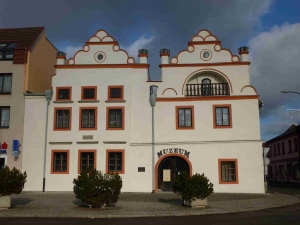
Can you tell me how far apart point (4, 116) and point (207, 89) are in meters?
16.1

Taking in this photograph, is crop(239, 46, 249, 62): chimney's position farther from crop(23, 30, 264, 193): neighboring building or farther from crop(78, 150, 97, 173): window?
crop(78, 150, 97, 173): window

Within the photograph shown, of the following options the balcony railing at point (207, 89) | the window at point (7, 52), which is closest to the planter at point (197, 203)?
the balcony railing at point (207, 89)

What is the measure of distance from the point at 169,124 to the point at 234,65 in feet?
22.4

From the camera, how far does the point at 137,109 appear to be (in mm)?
26391

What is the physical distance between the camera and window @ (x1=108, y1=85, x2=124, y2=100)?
2666 centimetres

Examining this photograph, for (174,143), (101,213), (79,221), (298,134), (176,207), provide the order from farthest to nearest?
1. (298,134)
2. (174,143)
3. (176,207)
4. (101,213)
5. (79,221)

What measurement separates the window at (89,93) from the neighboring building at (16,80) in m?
4.55

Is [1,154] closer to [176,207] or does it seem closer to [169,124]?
[169,124]

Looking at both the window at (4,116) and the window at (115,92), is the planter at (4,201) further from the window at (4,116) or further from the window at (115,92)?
the window at (115,92)

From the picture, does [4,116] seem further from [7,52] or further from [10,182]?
[10,182]

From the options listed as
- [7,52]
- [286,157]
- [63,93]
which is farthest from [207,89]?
[286,157]

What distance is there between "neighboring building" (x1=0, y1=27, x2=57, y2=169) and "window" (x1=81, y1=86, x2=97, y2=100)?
4548mm

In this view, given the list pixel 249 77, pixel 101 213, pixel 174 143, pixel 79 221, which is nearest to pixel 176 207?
pixel 101 213

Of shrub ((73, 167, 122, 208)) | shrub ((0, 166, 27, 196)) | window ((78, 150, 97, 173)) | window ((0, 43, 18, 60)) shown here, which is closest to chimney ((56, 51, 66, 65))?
window ((0, 43, 18, 60))
